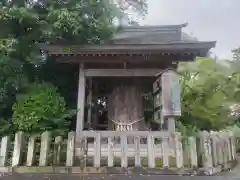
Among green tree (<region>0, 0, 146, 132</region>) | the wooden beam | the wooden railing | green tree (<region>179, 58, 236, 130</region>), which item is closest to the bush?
the wooden railing

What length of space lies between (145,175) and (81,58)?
A: 4.26 m

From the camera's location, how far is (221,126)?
1338 centimetres

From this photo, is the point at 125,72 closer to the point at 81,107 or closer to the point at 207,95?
the point at 81,107

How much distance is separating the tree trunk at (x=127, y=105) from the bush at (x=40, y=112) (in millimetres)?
2104

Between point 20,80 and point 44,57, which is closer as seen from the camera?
point 20,80

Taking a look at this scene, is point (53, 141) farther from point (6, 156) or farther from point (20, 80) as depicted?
point (20, 80)

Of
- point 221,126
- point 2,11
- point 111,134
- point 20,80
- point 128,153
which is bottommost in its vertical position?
point 128,153

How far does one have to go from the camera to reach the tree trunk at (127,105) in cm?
1016

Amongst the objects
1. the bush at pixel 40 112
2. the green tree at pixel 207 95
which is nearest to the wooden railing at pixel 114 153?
the bush at pixel 40 112

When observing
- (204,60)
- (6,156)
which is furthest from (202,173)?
(204,60)

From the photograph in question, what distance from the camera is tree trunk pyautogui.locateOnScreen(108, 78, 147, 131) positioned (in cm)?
1016

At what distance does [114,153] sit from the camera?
742 cm

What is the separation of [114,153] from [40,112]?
7.83 ft

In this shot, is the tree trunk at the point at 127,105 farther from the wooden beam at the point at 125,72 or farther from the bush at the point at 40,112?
the bush at the point at 40,112
